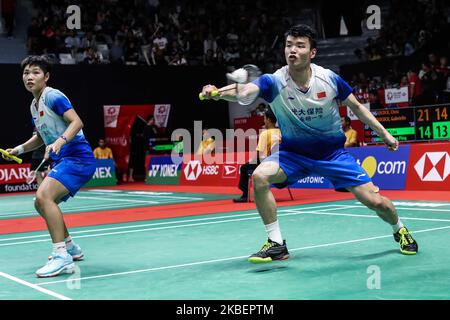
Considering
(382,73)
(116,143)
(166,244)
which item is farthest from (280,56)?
(166,244)

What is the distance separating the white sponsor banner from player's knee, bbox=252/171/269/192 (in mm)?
10462

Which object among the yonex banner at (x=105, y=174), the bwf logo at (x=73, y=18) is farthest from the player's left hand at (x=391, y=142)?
the bwf logo at (x=73, y=18)

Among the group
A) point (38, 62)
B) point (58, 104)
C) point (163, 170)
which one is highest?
point (38, 62)

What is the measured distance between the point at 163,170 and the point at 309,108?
1267cm

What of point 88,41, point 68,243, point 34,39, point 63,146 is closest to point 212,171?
point 88,41

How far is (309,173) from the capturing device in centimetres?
536

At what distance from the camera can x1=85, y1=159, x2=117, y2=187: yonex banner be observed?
18.5m

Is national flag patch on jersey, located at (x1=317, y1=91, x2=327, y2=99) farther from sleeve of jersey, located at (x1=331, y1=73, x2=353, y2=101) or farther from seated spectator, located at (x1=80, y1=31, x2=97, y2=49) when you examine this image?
seated spectator, located at (x1=80, y1=31, x2=97, y2=49)

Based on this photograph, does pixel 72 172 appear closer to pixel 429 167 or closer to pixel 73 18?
pixel 429 167

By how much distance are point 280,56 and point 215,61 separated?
2.41 meters

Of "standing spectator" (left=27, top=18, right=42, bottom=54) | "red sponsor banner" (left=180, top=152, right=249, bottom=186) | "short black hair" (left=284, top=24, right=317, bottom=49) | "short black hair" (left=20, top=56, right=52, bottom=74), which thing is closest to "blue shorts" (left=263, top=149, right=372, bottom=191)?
"short black hair" (left=284, top=24, right=317, bottom=49)

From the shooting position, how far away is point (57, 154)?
17.0ft

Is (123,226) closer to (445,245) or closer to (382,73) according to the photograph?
(445,245)

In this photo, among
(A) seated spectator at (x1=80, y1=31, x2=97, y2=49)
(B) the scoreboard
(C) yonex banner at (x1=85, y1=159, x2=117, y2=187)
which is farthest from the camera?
(A) seated spectator at (x1=80, y1=31, x2=97, y2=49)
